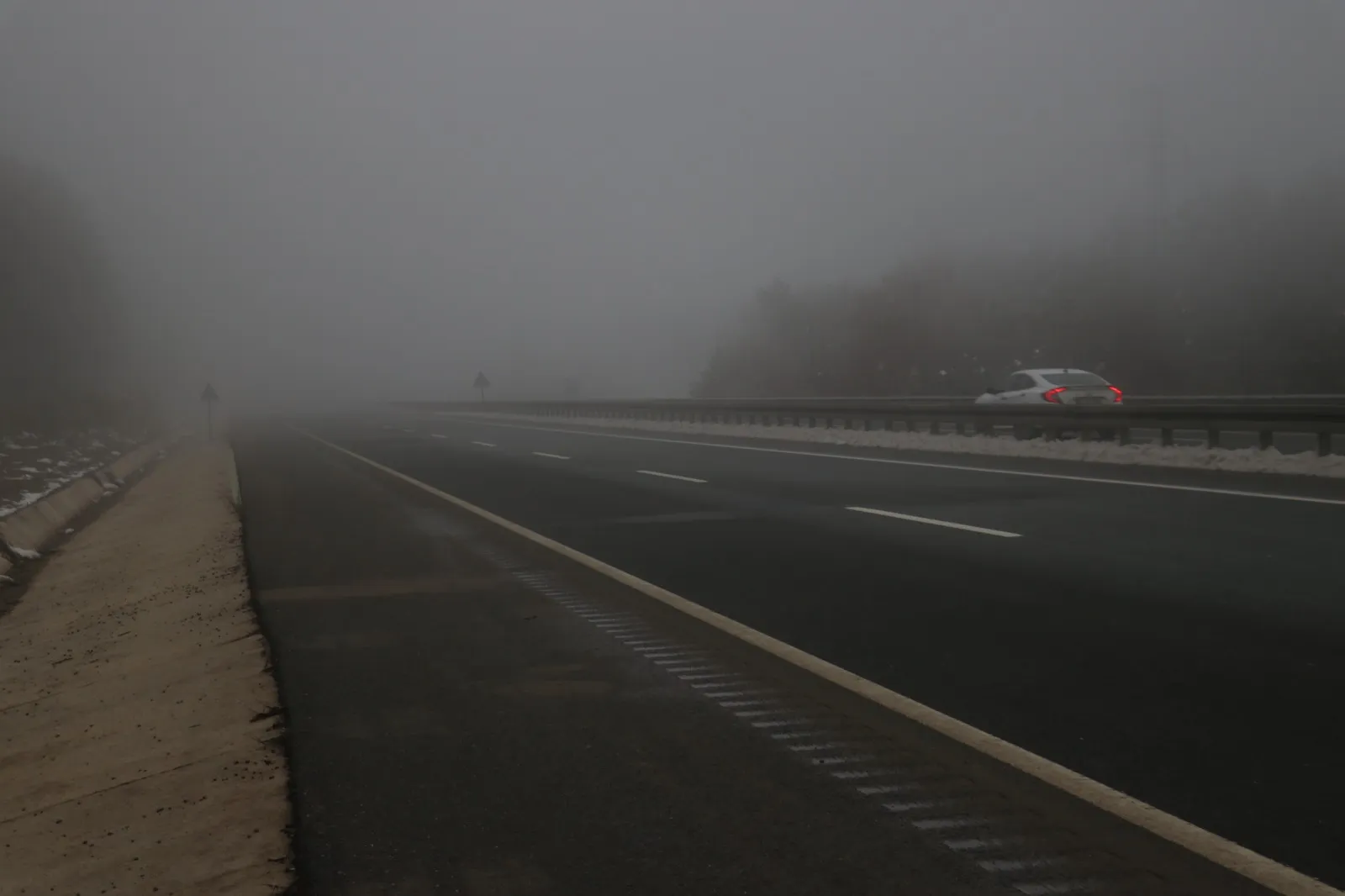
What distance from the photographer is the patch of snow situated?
1522 centimetres

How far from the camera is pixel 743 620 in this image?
7.54 metres

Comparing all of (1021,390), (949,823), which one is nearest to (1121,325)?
(1021,390)

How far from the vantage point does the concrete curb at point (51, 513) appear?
15.1 metres

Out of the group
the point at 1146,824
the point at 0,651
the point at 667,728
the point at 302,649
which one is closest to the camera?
the point at 1146,824

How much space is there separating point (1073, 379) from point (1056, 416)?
18.2ft

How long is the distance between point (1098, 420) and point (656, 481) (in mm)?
7050

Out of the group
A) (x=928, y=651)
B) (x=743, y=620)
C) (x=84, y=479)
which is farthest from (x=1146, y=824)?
(x=84, y=479)

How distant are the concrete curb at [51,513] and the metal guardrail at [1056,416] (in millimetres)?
15374

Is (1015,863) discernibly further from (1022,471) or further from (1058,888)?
(1022,471)

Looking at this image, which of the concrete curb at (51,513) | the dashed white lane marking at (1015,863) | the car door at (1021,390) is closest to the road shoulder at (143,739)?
the dashed white lane marking at (1015,863)

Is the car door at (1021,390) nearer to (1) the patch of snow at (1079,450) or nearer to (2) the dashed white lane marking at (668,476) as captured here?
(1) the patch of snow at (1079,450)

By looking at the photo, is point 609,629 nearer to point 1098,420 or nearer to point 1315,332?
point 1098,420

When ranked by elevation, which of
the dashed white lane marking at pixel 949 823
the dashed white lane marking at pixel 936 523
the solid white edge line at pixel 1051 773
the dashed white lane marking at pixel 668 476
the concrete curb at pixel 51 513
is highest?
the dashed white lane marking at pixel 936 523

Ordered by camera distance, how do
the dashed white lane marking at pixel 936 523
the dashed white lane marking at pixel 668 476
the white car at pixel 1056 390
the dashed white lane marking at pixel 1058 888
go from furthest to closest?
the white car at pixel 1056 390, the dashed white lane marking at pixel 668 476, the dashed white lane marking at pixel 936 523, the dashed white lane marking at pixel 1058 888
